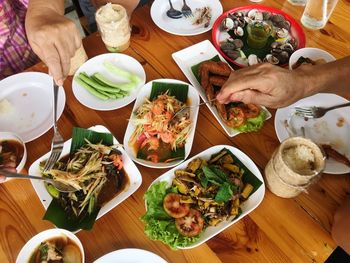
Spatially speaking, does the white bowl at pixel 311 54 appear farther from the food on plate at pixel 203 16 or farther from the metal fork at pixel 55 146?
the metal fork at pixel 55 146

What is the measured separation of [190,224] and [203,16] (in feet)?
4.07

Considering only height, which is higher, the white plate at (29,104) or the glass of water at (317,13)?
the glass of water at (317,13)

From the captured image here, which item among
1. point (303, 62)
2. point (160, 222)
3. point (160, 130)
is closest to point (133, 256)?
point (160, 222)

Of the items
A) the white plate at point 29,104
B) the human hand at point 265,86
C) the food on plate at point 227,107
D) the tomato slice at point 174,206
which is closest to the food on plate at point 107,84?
the white plate at point 29,104

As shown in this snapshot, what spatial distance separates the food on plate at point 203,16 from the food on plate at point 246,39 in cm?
9

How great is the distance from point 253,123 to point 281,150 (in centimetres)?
28

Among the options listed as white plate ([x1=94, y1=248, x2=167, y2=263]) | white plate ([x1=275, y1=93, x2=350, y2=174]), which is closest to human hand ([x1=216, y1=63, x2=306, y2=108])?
white plate ([x1=275, y1=93, x2=350, y2=174])

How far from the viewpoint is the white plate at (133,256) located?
1.07 metres

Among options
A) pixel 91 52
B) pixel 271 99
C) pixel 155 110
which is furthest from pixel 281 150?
pixel 91 52

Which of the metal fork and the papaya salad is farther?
the papaya salad

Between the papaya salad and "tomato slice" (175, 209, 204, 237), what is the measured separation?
0.28m

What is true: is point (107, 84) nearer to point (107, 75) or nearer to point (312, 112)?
point (107, 75)

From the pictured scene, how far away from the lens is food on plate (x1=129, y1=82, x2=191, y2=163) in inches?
53.6

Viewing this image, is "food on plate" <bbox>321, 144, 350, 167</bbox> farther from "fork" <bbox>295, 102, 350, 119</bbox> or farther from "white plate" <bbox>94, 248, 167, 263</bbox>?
"white plate" <bbox>94, 248, 167, 263</bbox>
